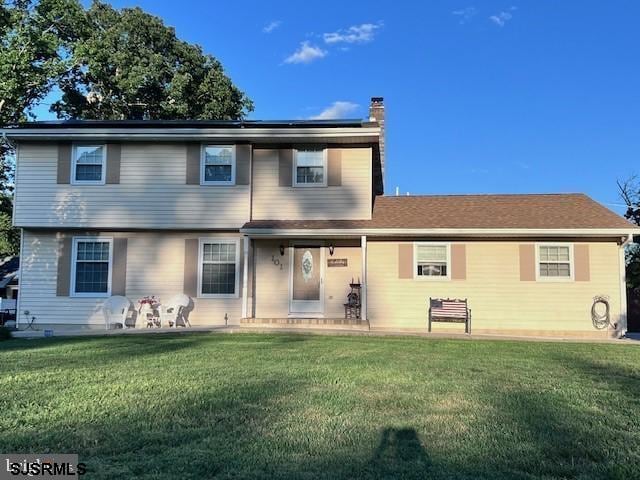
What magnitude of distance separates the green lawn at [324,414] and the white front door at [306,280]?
6.50 m

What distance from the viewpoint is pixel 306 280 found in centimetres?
1512

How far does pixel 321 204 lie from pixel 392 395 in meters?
9.89

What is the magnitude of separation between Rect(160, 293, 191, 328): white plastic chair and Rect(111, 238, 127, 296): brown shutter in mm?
1267

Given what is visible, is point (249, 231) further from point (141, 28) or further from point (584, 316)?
point (141, 28)

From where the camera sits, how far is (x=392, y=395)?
5.55m

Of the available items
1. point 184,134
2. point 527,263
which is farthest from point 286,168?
point 527,263

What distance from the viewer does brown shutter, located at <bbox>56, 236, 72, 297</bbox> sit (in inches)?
599

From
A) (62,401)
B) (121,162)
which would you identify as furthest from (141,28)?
(62,401)

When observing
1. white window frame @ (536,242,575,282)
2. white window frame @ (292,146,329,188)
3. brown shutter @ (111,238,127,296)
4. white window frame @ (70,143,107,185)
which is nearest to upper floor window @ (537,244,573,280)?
white window frame @ (536,242,575,282)

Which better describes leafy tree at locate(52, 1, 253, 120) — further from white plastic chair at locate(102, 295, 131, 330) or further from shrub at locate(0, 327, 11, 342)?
shrub at locate(0, 327, 11, 342)

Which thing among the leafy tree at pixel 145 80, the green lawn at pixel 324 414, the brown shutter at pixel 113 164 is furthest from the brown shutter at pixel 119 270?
the leafy tree at pixel 145 80

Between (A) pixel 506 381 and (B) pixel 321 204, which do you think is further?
(B) pixel 321 204

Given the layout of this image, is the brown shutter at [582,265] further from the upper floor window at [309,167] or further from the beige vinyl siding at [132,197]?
the beige vinyl siding at [132,197]

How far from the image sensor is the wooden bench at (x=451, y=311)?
561 inches
